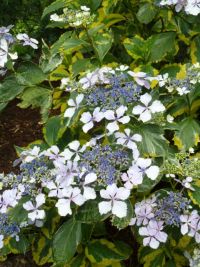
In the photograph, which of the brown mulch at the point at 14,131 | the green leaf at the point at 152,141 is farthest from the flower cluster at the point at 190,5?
the brown mulch at the point at 14,131

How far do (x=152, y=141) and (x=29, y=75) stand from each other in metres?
0.54

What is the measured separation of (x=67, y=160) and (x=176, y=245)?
1.90 feet

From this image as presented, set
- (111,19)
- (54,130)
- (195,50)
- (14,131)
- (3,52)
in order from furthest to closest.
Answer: (14,131) → (111,19) → (195,50) → (54,130) → (3,52)

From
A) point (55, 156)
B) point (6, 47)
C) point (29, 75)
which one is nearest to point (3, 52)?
point (6, 47)

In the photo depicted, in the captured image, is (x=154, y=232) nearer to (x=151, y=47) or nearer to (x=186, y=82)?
(x=186, y=82)

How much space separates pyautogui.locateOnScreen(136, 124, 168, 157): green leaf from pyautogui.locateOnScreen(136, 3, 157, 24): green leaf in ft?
1.98

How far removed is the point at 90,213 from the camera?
136 cm

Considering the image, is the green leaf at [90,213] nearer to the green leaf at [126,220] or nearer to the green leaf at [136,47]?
the green leaf at [126,220]

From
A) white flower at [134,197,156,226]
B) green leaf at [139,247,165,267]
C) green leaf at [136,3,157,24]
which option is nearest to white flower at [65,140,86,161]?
white flower at [134,197,156,226]

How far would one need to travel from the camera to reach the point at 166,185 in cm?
181

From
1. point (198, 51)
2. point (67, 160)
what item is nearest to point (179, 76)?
point (198, 51)

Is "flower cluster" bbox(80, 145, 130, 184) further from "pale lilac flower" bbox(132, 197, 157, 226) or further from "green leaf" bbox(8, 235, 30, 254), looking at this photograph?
"green leaf" bbox(8, 235, 30, 254)

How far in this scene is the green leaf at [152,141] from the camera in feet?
4.55

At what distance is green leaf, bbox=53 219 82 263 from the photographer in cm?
146
